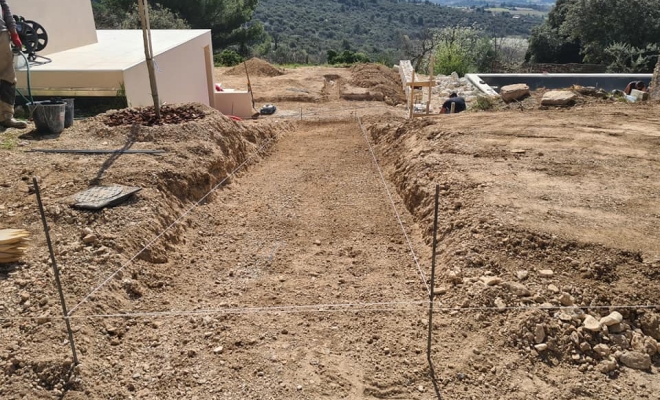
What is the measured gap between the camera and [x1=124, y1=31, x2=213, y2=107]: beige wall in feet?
35.0

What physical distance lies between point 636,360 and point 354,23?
93.5m

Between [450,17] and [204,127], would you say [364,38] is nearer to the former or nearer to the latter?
[450,17]

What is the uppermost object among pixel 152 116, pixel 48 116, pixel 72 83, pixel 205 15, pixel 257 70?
pixel 205 15

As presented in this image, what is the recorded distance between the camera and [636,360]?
4.12 m

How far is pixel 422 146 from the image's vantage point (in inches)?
348

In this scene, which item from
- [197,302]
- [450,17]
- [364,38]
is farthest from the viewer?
[450,17]

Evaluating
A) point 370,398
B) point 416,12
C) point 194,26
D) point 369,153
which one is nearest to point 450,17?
point 416,12

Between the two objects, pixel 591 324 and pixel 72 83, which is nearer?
pixel 591 324

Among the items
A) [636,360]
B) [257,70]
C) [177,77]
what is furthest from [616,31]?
[636,360]

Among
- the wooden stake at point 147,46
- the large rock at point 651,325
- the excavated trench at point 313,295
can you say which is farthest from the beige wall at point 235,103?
the large rock at point 651,325

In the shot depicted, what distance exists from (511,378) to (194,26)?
2882 cm

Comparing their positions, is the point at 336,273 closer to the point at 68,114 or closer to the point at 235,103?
the point at 68,114

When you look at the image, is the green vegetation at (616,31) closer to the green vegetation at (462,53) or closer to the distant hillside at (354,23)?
the green vegetation at (462,53)

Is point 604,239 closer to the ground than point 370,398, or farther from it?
farther from it
